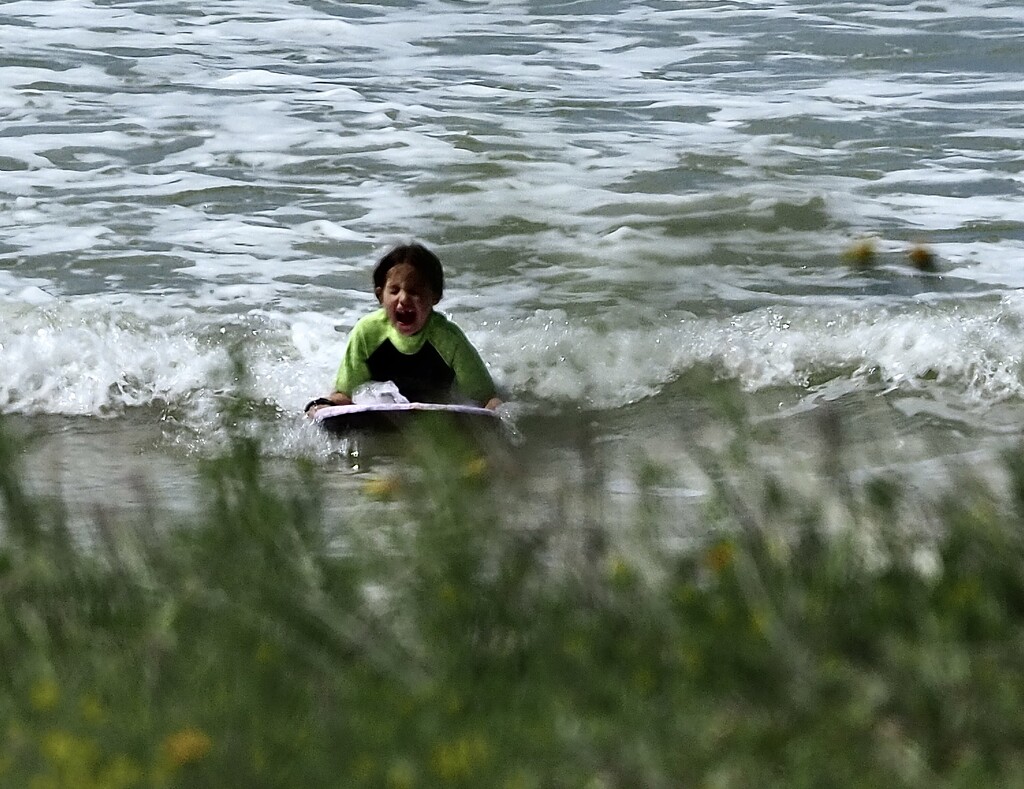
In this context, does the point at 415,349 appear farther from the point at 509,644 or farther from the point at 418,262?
the point at 509,644

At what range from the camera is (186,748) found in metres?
2.34

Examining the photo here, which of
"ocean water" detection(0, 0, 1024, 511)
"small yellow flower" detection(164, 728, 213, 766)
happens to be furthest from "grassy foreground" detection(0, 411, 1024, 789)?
"ocean water" detection(0, 0, 1024, 511)

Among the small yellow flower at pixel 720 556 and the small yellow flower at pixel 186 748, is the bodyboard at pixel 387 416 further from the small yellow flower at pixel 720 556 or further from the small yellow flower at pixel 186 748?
the small yellow flower at pixel 186 748

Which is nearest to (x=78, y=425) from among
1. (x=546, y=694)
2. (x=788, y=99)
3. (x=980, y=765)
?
(x=546, y=694)

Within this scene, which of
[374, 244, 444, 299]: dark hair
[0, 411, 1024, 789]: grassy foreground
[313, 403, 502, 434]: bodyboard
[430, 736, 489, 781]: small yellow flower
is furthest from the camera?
[374, 244, 444, 299]: dark hair

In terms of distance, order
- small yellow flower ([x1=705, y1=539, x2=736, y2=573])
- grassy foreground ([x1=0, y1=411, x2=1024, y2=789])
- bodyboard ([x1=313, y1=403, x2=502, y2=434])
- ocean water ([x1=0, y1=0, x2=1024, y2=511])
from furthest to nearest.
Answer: ocean water ([x1=0, y1=0, x2=1024, y2=511]) → bodyboard ([x1=313, y1=403, x2=502, y2=434]) → small yellow flower ([x1=705, y1=539, x2=736, y2=573]) → grassy foreground ([x1=0, y1=411, x2=1024, y2=789])

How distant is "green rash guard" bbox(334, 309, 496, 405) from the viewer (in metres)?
7.71

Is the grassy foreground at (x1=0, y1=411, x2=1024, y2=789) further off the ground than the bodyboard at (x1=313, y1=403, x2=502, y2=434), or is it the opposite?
the grassy foreground at (x1=0, y1=411, x2=1024, y2=789)

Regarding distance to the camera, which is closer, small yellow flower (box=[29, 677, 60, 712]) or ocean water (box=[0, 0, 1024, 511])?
small yellow flower (box=[29, 677, 60, 712])

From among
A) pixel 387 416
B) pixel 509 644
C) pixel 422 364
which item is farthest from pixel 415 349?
pixel 509 644

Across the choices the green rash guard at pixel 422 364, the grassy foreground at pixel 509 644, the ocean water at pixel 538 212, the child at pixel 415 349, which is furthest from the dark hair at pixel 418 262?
the grassy foreground at pixel 509 644

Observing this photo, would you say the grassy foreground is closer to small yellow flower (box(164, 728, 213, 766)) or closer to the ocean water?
small yellow flower (box(164, 728, 213, 766))

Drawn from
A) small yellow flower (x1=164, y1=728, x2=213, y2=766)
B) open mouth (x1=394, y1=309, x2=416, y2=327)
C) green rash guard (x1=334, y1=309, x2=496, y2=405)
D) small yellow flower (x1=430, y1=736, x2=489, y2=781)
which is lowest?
green rash guard (x1=334, y1=309, x2=496, y2=405)

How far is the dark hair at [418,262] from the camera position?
768 centimetres
